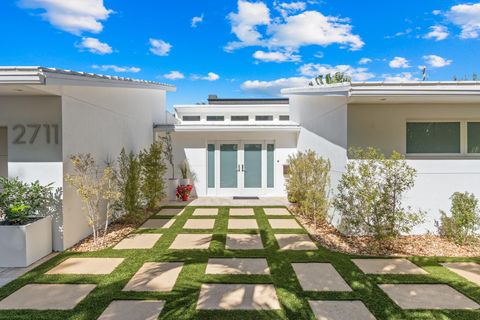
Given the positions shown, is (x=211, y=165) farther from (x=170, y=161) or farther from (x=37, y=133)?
(x=37, y=133)

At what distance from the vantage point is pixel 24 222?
19.9 feet

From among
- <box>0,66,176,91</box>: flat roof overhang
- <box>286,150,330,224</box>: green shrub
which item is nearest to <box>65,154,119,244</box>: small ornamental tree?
<box>0,66,176,91</box>: flat roof overhang

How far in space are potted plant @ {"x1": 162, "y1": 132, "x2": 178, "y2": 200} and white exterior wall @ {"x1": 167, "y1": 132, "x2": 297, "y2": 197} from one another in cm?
28

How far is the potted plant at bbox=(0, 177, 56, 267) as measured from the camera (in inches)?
229

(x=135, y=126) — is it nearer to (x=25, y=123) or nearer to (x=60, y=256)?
(x=25, y=123)

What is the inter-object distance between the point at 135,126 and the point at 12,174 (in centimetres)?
559

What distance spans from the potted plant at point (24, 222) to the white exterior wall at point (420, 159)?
7296 millimetres

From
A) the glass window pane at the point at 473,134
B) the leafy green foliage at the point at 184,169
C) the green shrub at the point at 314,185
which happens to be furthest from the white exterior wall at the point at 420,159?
the leafy green foliage at the point at 184,169

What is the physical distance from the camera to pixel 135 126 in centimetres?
1191

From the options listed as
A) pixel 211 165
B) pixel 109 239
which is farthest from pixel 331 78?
pixel 109 239

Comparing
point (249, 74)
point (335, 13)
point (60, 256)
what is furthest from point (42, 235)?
point (249, 74)

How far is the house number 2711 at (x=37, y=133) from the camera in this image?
6643mm

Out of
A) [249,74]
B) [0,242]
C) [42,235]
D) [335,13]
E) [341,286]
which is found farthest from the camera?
[249,74]

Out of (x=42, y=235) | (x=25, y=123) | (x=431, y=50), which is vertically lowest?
(x=42, y=235)
